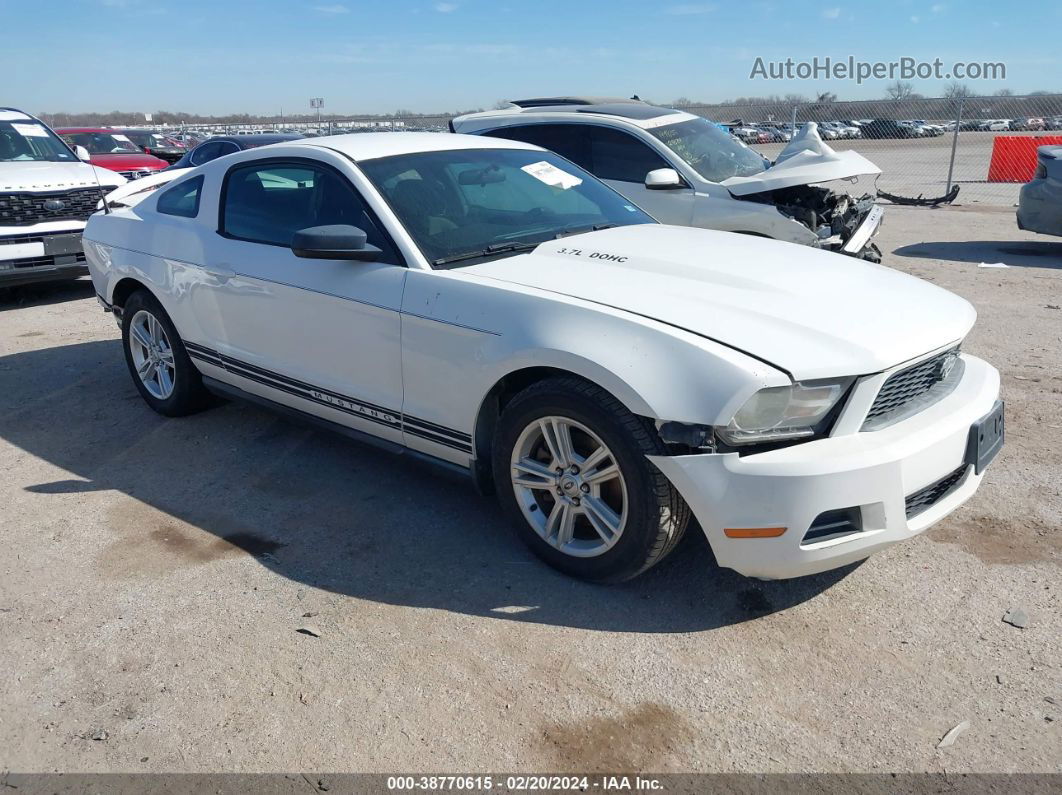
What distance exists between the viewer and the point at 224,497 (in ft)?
14.2

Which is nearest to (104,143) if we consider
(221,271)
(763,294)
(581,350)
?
(221,271)

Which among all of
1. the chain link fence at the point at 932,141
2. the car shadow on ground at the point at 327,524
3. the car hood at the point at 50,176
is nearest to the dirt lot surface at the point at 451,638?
the car shadow on ground at the point at 327,524

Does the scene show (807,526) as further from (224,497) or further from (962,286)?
(962,286)

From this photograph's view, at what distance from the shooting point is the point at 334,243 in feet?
12.1

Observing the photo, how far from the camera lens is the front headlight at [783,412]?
9.31 ft

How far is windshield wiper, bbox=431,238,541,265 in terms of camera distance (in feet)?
12.3

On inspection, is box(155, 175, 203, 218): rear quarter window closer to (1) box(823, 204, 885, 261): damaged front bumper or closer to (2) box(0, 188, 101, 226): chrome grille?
(2) box(0, 188, 101, 226): chrome grille

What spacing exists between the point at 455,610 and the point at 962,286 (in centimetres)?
724

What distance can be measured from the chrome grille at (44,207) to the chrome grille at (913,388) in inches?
326

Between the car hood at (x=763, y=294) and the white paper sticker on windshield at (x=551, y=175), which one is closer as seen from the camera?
the car hood at (x=763, y=294)

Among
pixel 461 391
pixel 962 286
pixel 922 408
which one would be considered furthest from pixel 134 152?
pixel 922 408

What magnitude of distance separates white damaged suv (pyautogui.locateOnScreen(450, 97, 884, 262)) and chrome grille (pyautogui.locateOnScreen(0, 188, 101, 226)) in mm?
4022

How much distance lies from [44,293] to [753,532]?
9096 millimetres

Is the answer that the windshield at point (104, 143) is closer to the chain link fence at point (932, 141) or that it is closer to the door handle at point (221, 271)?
the chain link fence at point (932, 141)
